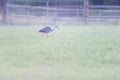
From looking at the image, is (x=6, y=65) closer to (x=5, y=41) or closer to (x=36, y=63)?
(x=36, y=63)

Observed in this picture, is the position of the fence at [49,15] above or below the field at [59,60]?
below

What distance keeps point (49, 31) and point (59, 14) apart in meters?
10.7

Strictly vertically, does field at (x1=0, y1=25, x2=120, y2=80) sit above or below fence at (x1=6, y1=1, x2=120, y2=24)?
above

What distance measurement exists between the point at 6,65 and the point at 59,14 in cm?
1669

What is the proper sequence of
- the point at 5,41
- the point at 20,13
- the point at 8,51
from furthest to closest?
the point at 20,13, the point at 5,41, the point at 8,51

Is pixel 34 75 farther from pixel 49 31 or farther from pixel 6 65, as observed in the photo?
pixel 49 31

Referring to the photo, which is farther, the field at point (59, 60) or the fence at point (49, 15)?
the fence at point (49, 15)

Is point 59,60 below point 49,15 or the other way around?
the other way around

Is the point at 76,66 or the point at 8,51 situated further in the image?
the point at 8,51

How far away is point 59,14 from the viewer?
80.3 ft

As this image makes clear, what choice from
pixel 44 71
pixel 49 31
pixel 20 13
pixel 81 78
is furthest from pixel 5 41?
pixel 20 13

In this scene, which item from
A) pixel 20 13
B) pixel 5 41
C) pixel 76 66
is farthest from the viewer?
pixel 20 13

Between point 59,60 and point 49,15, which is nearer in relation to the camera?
point 59,60

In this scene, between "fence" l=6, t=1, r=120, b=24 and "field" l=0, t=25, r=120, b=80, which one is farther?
"fence" l=6, t=1, r=120, b=24
